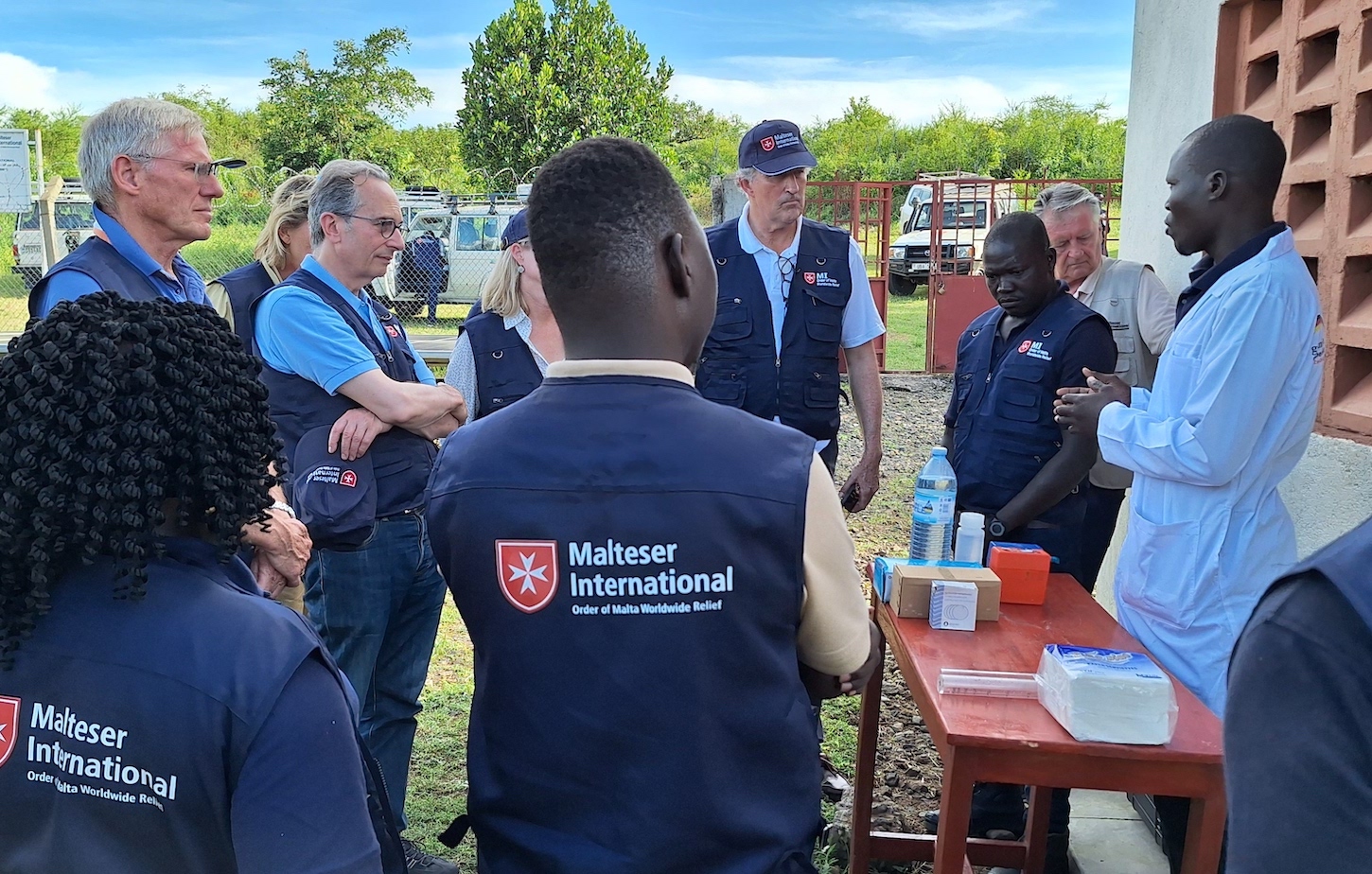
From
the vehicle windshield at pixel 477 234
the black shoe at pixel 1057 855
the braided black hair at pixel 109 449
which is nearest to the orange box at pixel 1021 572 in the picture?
the black shoe at pixel 1057 855

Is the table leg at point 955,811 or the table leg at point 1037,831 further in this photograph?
the table leg at point 1037,831

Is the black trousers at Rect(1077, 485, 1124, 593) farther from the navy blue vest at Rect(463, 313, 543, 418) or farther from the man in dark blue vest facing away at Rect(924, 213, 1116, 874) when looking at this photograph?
the navy blue vest at Rect(463, 313, 543, 418)

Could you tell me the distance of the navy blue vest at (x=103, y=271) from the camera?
2545mm

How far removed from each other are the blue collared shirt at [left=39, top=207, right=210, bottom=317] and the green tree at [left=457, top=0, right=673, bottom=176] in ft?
81.4

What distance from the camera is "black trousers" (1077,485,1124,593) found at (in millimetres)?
3635

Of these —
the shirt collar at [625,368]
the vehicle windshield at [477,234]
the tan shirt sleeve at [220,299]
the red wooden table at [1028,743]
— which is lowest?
the red wooden table at [1028,743]

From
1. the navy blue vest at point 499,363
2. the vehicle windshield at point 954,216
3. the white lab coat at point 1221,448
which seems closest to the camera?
the white lab coat at point 1221,448

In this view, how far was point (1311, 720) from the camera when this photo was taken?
2.59 ft

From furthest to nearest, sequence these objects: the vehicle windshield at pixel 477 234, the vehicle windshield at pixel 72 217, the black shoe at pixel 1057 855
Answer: the vehicle windshield at pixel 477 234 → the vehicle windshield at pixel 72 217 → the black shoe at pixel 1057 855

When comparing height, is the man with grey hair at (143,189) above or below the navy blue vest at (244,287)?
above

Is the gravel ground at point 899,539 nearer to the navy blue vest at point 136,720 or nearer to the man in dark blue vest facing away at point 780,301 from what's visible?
the man in dark blue vest facing away at point 780,301

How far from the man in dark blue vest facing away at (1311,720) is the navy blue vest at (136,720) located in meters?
0.96

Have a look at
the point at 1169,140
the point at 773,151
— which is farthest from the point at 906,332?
the point at 773,151

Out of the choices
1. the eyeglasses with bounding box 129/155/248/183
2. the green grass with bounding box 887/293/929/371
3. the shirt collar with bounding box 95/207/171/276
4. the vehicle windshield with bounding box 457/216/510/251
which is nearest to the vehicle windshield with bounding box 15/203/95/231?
the vehicle windshield with bounding box 457/216/510/251
